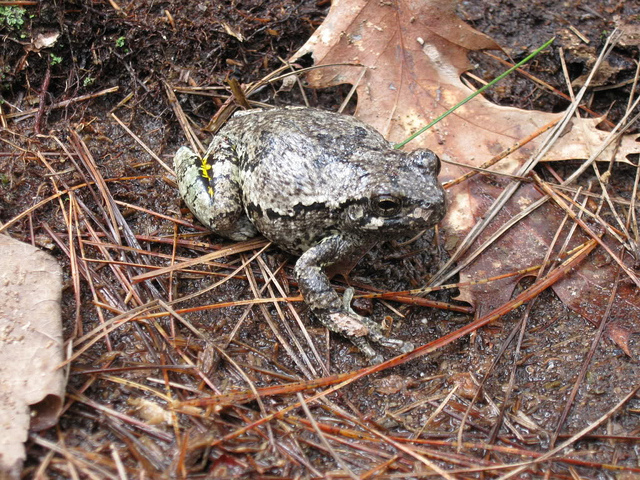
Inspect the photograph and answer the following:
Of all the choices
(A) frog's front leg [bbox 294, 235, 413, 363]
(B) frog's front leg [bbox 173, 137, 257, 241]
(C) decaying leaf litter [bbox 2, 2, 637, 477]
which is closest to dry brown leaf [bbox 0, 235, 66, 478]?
(C) decaying leaf litter [bbox 2, 2, 637, 477]

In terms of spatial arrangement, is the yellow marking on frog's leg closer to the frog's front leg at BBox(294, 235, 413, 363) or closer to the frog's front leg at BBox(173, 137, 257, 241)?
the frog's front leg at BBox(173, 137, 257, 241)

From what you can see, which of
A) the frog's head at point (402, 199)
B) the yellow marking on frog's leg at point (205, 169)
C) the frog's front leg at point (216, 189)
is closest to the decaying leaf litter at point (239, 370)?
the frog's front leg at point (216, 189)

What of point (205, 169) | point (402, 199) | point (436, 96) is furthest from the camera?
point (436, 96)

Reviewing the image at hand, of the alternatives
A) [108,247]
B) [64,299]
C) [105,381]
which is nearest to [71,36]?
[108,247]

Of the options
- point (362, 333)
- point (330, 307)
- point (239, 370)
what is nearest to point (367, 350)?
point (362, 333)

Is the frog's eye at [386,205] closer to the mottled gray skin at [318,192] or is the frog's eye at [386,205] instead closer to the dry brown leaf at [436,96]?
the mottled gray skin at [318,192]

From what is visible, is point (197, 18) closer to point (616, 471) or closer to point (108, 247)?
point (108, 247)

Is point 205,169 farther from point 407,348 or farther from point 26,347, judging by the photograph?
point 407,348
